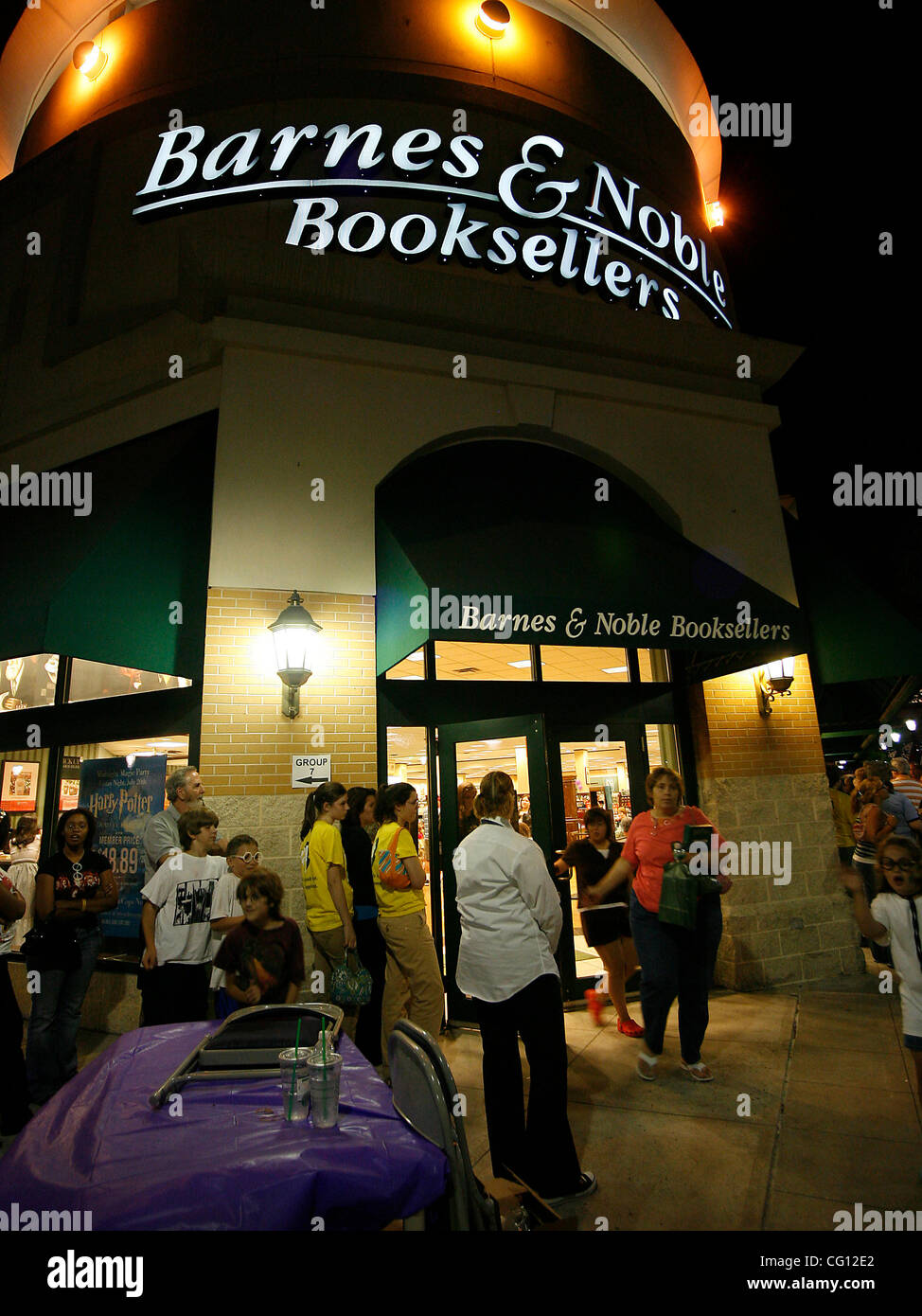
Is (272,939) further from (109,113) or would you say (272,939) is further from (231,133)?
(109,113)

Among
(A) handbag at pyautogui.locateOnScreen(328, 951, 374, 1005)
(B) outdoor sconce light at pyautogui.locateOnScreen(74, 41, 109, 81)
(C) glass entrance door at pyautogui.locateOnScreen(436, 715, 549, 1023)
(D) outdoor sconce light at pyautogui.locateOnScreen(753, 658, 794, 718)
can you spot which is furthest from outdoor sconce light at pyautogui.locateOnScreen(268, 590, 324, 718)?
(B) outdoor sconce light at pyautogui.locateOnScreen(74, 41, 109, 81)

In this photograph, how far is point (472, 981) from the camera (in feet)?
11.9

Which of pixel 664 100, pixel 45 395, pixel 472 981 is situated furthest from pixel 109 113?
pixel 472 981

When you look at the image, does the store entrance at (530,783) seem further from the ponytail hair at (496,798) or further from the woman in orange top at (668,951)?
the ponytail hair at (496,798)

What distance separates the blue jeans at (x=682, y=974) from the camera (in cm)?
468

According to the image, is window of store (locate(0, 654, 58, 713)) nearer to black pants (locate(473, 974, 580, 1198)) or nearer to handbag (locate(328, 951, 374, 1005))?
handbag (locate(328, 951, 374, 1005))

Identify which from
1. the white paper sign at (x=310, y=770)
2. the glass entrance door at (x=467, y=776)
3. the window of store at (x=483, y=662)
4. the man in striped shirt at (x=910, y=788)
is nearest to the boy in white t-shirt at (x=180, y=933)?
the white paper sign at (x=310, y=770)

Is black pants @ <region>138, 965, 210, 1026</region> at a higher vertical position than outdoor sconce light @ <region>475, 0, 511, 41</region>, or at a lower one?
lower

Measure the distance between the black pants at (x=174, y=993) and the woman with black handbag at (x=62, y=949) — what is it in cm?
75

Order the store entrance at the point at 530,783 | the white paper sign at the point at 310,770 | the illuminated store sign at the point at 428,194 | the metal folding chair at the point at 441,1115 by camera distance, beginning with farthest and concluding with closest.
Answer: the illuminated store sign at the point at 428,194 < the store entrance at the point at 530,783 < the white paper sign at the point at 310,770 < the metal folding chair at the point at 441,1115

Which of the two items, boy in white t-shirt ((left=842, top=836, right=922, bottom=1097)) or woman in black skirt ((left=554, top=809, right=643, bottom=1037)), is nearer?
boy in white t-shirt ((left=842, top=836, right=922, bottom=1097))

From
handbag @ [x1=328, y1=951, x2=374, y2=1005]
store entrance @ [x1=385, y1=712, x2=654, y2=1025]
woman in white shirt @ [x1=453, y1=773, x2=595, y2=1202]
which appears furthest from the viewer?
store entrance @ [x1=385, y1=712, x2=654, y2=1025]

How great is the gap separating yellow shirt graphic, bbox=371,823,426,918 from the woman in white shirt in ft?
3.95

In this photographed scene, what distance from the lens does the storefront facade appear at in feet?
18.4
